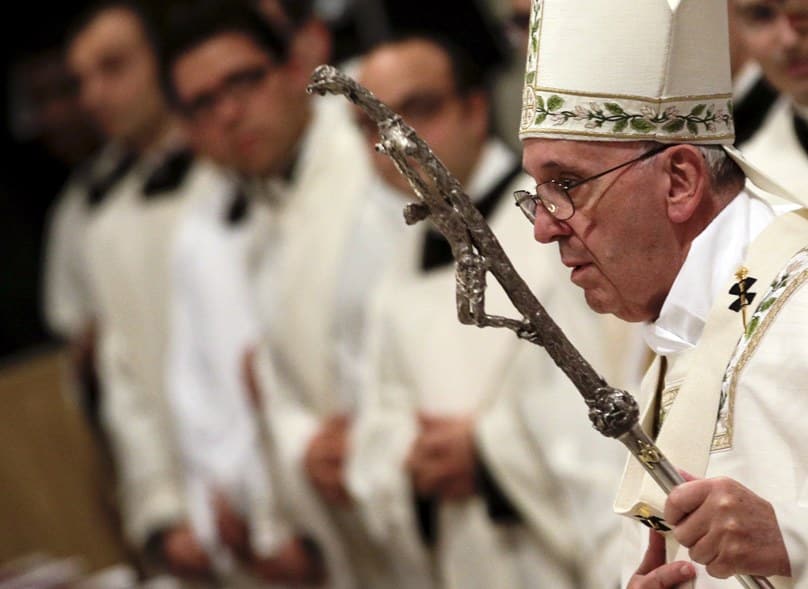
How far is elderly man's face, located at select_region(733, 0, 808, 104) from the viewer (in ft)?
12.5

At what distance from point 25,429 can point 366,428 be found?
3.57 meters

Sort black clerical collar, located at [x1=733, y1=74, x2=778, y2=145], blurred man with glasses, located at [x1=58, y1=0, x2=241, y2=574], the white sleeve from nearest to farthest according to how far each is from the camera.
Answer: black clerical collar, located at [x1=733, y1=74, x2=778, y2=145] < blurred man with glasses, located at [x1=58, y1=0, x2=241, y2=574] < the white sleeve

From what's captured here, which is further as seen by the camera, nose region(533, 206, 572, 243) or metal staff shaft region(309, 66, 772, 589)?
nose region(533, 206, 572, 243)

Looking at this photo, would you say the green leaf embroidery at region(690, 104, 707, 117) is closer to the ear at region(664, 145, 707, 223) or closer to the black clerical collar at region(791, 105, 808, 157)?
the ear at region(664, 145, 707, 223)

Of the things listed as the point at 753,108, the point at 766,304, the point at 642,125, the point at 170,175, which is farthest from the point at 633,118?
the point at 170,175

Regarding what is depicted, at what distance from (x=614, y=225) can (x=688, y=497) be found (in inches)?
21.2

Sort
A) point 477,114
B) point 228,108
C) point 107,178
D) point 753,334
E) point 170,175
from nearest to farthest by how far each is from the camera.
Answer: point 753,334, point 477,114, point 228,108, point 170,175, point 107,178

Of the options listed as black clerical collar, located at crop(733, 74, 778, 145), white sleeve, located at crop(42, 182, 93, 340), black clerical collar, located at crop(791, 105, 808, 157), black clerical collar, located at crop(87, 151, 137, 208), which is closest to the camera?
black clerical collar, located at crop(791, 105, 808, 157)

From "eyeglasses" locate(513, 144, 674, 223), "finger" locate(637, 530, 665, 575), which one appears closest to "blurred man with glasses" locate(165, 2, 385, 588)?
"finger" locate(637, 530, 665, 575)

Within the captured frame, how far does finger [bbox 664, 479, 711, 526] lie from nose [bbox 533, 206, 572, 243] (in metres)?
0.54

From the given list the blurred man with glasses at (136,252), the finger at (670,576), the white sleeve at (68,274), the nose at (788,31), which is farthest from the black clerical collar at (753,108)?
the white sleeve at (68,274)

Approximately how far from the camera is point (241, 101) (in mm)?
6613

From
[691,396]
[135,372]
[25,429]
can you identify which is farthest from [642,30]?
[25,429]

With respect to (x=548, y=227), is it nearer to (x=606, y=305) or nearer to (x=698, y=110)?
(x=606, y=305)
